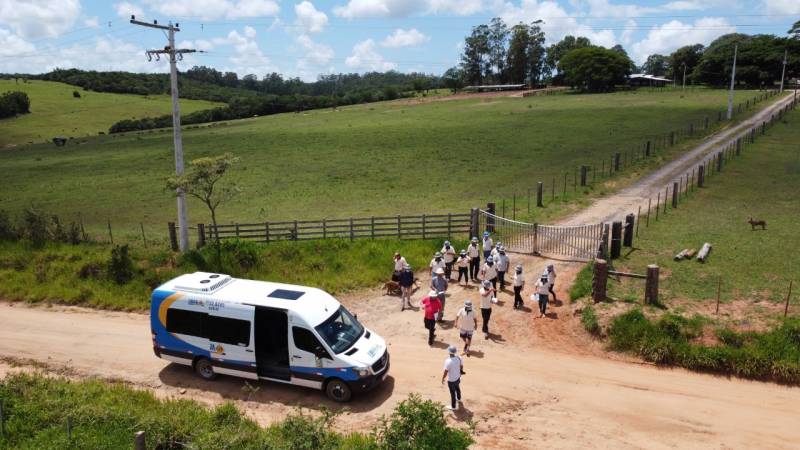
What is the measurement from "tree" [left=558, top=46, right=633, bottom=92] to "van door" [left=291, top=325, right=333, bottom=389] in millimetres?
93450

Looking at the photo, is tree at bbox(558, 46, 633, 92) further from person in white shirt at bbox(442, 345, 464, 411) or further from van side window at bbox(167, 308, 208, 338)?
van side window at bbox(167, 308, 208, 338)

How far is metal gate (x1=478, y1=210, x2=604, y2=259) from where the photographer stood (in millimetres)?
21031

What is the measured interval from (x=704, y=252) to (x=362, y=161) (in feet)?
→ 106

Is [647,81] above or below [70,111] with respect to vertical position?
above

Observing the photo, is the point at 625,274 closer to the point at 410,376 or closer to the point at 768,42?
the point at 410,376

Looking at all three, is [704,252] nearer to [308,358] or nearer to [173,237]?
[308,358]

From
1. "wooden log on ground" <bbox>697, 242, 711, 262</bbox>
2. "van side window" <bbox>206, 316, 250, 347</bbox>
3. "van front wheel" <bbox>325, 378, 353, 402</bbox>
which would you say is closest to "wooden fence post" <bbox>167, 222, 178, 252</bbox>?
"van side window" <bbox>206, 316, 250, 347</bbox>

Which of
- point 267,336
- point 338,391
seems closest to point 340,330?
point 338,391

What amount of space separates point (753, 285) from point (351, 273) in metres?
13.4

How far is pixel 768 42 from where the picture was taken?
9412 cm

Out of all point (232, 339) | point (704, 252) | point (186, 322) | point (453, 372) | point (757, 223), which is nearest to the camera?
point (453, 372)

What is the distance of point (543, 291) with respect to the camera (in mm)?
16531

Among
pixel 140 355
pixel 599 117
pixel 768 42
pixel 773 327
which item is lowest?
pixel 140 355

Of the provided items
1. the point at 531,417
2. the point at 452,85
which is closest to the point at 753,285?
the point at 531,417
